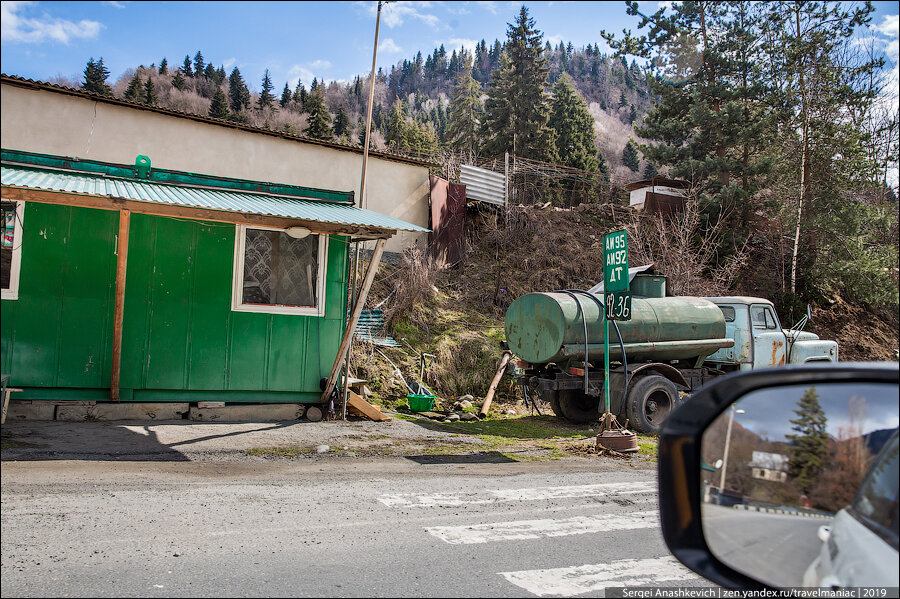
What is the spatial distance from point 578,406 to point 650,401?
146 centimetres

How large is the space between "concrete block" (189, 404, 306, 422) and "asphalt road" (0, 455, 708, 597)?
2.49 m

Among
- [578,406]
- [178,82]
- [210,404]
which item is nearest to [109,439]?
[210,404]

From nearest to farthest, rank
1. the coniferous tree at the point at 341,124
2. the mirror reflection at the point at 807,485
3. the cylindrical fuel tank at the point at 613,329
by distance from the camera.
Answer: the mirror reflection at the point at 807,485
the cylindrical fuel tank at the point at 613,329
the coniferous tree at the point at 341,124

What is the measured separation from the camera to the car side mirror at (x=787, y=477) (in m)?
1.45

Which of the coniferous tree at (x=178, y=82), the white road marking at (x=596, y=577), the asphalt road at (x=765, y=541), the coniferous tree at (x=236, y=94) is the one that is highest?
the coniferous tree at (x=236, y=94)

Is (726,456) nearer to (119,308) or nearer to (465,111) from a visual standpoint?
(119,308)

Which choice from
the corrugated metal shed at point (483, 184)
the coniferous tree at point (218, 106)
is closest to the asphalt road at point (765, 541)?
the corrugated metal shed at point (483, 184)

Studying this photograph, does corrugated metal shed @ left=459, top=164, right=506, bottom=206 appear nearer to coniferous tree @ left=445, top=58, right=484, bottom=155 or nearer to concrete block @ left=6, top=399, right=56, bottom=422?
concrete block @ left=6, top=399, right=56, bottom=422

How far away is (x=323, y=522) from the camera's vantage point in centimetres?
480

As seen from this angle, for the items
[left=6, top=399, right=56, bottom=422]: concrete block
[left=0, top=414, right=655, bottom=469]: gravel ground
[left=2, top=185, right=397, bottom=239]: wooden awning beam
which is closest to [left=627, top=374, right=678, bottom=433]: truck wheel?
[left=0, top=414, right=655, bottom=469]: gravel ground

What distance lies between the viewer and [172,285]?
889cm

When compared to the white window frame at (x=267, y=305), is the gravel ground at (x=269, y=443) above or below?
below

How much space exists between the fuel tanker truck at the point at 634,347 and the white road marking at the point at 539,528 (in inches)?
→ 212

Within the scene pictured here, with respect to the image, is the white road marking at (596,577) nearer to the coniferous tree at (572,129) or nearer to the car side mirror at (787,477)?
the car side mirror at (787,477)
